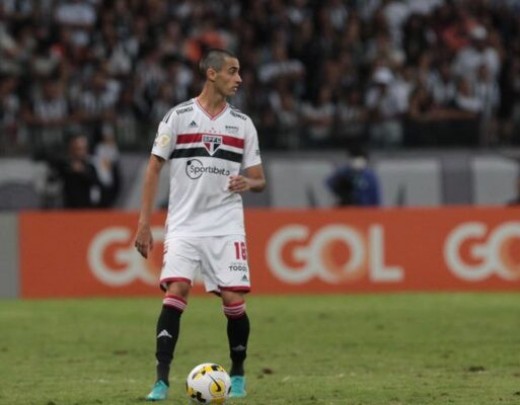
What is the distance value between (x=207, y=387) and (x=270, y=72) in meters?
14.7

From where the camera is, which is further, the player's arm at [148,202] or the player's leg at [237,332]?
the player's leg at [237,332]

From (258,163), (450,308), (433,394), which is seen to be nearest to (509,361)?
(433,394)

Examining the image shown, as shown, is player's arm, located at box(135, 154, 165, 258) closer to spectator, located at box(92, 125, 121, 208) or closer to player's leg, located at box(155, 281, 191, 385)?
player's leg, located at box(155, 281, 191, 385)

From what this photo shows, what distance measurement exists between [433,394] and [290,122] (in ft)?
42.6

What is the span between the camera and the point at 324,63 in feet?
77.0

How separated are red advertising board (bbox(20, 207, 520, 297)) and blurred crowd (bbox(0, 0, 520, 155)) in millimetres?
2672

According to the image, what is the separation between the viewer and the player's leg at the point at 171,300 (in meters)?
9.34

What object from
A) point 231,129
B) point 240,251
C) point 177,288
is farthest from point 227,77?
point 177,288

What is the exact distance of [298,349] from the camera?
13039 mm

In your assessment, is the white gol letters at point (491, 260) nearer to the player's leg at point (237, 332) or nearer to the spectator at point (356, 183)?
the spectator at point (356, 183)

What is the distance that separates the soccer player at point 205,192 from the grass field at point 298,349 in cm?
79

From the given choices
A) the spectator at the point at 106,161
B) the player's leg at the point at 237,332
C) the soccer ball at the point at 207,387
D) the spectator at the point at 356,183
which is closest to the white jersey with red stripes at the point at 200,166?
the player's leg at the point at 237,332

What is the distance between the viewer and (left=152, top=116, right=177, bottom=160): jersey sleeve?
372 inches

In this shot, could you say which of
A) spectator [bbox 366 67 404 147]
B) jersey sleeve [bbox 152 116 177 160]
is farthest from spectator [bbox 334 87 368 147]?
jersey sleeve [bbox 152 116 177 160]
